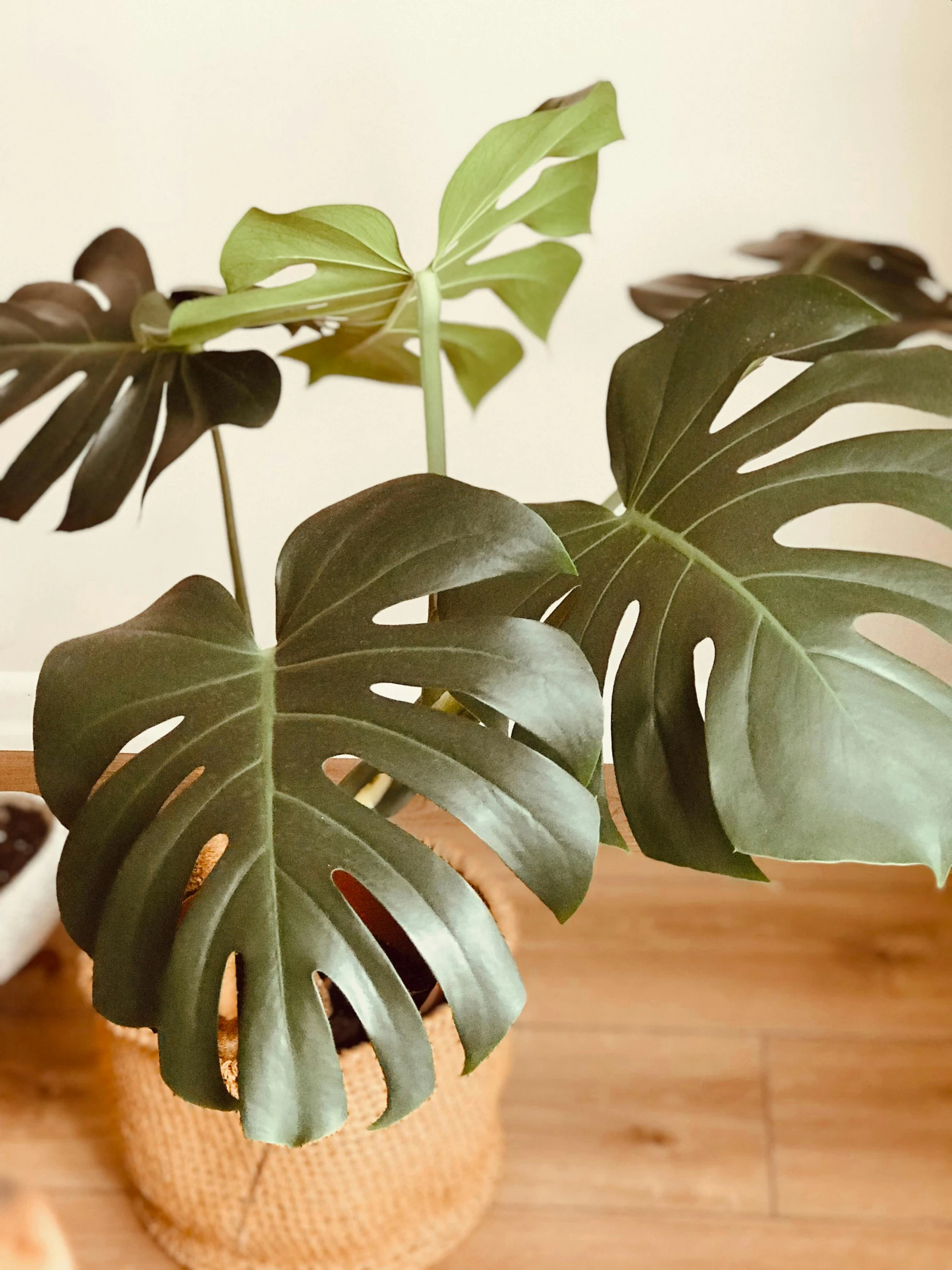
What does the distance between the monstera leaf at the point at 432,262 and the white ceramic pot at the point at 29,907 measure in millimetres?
566

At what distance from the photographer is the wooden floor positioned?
0.99 meters

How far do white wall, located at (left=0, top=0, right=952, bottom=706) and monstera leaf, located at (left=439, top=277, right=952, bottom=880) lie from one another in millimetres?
524

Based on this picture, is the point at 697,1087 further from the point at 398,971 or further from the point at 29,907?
the point at 29,907

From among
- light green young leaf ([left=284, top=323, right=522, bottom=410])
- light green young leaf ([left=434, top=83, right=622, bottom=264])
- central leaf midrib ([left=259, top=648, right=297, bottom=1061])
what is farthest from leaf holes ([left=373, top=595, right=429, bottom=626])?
central leaf midrib ([left=259, top=648, right=297, bottom=1061])

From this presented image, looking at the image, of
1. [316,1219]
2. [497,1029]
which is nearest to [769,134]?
[497,1029]

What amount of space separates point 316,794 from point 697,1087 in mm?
753

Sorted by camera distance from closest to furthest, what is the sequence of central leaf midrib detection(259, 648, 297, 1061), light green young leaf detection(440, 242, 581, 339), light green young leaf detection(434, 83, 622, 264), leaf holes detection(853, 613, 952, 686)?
central leaf midrib detection(259, 648, 297, 1061), light green young leaf detection(434, 83, 622, 264), light green young leaf detection(440, 242, 581, 339), leaf holes detection(853, 613, 952, 686)

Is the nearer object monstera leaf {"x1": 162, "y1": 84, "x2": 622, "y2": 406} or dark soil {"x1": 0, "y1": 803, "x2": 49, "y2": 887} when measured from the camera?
monstera leaf {"x1": 162, "y1": 84, "x2": 622, "y2": 406}

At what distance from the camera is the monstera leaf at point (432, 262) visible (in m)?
0.68

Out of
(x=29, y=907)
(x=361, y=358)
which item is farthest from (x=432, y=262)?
(x=29, y=907)

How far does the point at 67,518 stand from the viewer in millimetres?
837

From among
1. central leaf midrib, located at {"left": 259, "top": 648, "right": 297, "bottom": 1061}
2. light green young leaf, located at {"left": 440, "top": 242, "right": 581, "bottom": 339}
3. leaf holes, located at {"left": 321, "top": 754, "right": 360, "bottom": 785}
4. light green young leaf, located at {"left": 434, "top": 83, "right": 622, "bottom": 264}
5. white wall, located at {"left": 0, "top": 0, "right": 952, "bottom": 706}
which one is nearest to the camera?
central leaf midrib, located at {"left": 259, "top": 648, "right": 297, "bottom": 1061}

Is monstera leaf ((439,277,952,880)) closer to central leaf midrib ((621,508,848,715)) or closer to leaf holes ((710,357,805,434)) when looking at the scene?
central leaf midrib ((621,508,848,715))

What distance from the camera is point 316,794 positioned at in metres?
0.53
